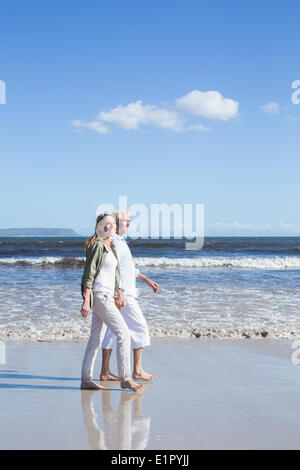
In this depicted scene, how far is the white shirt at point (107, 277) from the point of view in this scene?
161 inches

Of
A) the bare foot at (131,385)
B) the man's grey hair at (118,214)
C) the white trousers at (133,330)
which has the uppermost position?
the man's grey hair at (118,214)

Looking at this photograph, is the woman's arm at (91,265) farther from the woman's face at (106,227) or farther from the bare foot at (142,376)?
the bare foot at (142,376)

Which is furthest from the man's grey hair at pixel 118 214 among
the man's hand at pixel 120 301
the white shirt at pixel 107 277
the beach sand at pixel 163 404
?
the beach sand at pixel 163 404

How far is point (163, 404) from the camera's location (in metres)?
3.75

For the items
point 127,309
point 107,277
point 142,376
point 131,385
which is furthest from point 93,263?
point 142,376

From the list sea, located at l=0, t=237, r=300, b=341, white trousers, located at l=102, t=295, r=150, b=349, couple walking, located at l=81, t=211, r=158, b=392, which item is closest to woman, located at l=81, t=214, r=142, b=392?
couple walking, located at l=81, t=211, r=158, b=392

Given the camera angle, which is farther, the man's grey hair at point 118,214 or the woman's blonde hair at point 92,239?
the man's grey hair at point 118,214

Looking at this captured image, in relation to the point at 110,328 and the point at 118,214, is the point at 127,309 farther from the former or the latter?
the point at 118,214

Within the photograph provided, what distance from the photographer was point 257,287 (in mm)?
12328

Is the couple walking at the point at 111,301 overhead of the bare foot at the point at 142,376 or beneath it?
overhead

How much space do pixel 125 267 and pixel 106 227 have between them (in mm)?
486

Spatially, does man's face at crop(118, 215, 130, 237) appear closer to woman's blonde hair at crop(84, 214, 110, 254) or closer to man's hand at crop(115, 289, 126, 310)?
woman's blonde hair at crop(84, 214, 110, 254)

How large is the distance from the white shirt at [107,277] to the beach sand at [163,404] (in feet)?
2.99

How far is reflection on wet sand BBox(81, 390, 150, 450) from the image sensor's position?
298cm
